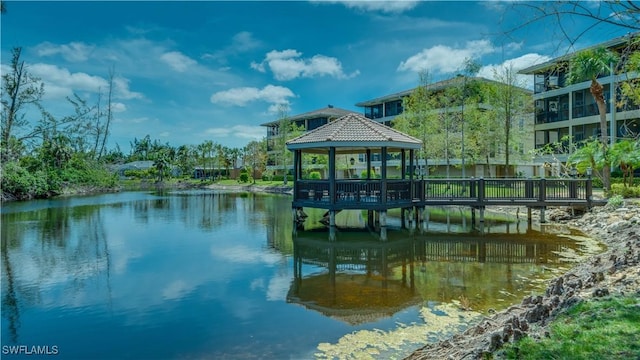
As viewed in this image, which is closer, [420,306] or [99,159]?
[420,306]

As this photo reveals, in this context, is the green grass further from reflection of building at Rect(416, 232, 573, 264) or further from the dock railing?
the dock railing

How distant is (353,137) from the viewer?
15.5 meters

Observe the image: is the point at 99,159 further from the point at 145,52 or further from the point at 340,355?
the point at 340,355

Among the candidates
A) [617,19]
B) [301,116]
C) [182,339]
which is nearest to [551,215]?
[617,19]

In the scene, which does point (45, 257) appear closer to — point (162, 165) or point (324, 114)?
point (324, 114)

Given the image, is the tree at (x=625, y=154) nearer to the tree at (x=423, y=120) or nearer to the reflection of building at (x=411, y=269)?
the reflection of building at (x=411, y=269)

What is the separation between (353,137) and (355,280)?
687 centimetres

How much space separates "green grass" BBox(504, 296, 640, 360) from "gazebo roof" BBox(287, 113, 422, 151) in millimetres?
10497

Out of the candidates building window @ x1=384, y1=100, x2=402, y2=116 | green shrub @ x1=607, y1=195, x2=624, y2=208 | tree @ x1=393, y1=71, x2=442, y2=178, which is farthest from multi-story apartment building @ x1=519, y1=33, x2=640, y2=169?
building window @ x1=384, y1=100, x2=402, y2=116

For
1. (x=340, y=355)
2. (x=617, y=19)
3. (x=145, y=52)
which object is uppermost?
(x=145, y=52)

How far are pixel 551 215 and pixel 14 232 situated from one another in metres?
23.9

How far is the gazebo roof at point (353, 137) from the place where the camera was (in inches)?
597

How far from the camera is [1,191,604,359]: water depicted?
6617mm

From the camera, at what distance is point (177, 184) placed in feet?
227
